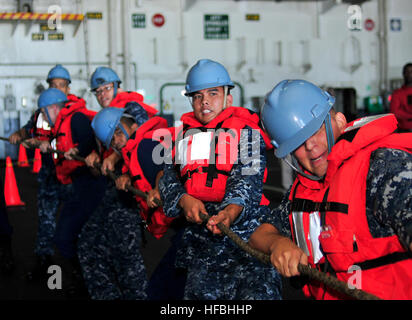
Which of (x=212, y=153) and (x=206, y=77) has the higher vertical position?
(x=206, y=77)

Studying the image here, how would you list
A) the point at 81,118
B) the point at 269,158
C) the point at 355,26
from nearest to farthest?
1. the point at 81,118
2. the point at 269,158
3. the point at 355,26

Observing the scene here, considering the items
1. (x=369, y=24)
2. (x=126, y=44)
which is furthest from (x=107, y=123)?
(x=369, y=24)

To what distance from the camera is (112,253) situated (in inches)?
173

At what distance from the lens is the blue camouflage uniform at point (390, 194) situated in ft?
5.55

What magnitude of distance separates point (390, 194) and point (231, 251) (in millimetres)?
1356

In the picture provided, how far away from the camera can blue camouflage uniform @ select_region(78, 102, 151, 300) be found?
14.0 feet

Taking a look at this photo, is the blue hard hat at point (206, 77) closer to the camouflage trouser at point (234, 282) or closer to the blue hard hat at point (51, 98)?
the camouflage trouser at point (234, 282)

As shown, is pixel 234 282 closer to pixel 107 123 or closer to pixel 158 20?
pixel 107 123

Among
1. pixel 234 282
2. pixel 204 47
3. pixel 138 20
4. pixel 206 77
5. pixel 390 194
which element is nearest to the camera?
pixel 390 194

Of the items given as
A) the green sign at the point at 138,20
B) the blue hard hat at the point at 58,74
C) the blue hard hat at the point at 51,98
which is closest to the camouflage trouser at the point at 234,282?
the blue hard hat at the point at 51,98

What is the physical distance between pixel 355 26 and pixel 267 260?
1874cm
